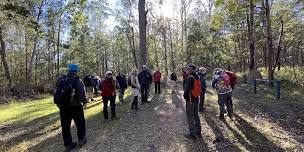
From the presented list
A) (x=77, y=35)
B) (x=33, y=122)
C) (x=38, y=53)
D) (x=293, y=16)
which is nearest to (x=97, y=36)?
(x=77, y=35)

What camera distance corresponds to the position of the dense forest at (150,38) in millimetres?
21797

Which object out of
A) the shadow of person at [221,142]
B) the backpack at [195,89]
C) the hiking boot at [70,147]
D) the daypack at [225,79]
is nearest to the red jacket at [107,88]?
the hiking boot at [70,147]

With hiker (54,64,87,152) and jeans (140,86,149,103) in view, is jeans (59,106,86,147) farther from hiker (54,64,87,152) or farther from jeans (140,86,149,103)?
jeans (140,86,149,103)

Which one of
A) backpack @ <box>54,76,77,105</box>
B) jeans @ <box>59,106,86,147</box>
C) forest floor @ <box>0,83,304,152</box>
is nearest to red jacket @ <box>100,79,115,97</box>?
forest floor @ <box>0,83,304,152</box>

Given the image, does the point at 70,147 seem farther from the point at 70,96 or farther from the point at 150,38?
the point at 150,38

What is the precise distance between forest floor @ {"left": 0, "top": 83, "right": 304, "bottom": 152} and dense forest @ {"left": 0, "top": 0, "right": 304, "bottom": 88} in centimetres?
502

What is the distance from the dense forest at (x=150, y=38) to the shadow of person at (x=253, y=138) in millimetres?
9777

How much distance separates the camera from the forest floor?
26.7 feet

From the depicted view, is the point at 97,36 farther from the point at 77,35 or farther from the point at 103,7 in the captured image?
the point at 103,7

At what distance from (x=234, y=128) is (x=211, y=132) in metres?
0.95

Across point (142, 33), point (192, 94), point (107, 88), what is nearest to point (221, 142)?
point (192, 94)

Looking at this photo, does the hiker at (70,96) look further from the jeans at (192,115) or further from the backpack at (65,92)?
the jeans at (192,115)

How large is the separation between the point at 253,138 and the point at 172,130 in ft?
7.54

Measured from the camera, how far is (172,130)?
9.48m
